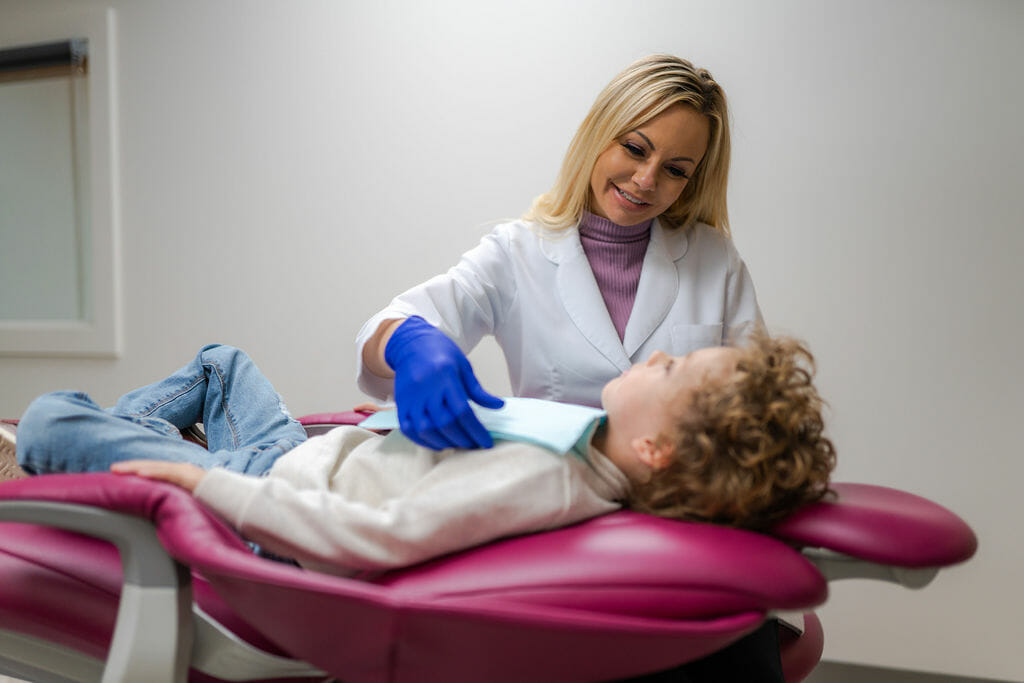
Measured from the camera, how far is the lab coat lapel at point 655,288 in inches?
55.7

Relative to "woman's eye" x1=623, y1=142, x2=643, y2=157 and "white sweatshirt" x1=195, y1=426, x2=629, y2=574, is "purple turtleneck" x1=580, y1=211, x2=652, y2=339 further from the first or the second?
"white sweatshirt" x1=195, y1=426, x2=629, y2=574

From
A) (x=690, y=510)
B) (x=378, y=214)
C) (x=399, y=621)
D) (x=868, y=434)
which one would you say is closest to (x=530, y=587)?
(x=399, y=621)

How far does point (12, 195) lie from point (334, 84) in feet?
4.75

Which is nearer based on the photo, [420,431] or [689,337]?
[420,431]

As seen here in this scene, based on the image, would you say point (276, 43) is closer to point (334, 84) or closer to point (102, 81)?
point (334, 84)

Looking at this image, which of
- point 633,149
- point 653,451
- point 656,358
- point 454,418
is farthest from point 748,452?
point 633,149

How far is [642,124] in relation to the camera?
134 centimetres

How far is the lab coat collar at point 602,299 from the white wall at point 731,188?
769mm

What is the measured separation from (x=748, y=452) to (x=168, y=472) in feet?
2.19

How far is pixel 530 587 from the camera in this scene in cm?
75

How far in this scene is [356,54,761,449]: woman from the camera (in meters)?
1.34

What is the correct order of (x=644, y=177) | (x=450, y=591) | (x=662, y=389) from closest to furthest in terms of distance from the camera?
(x=450, y=591) → (x=662, y=389) → (x=644, y=177)

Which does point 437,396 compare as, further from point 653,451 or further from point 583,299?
point 583,299

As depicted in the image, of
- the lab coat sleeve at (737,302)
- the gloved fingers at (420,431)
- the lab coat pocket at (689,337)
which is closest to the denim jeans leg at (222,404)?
the gloved fingers at (420,431)
